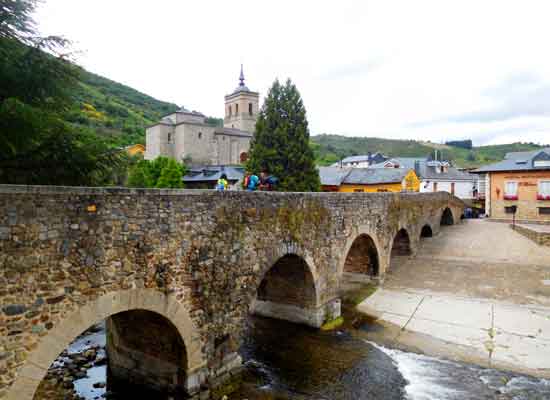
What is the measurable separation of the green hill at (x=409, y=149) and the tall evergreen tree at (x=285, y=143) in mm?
49619

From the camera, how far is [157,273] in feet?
21.2

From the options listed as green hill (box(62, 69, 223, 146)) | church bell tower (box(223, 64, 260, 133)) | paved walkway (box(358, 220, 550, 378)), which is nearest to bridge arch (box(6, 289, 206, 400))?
paved walkway (box(358, 220, 550, 378))

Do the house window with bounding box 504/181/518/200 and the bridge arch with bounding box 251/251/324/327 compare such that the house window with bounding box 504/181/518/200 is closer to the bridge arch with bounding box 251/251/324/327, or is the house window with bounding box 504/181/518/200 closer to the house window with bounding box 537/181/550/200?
the house window with bounding box 537/181/550/200

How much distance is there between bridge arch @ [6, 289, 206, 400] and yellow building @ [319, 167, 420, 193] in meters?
27.8

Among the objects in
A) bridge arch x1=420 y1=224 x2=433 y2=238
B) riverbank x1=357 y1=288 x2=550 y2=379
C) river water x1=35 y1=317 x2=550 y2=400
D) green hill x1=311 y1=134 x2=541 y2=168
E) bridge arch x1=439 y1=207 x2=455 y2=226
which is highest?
green hill x1=311 y1=134 x2=541 y2=168

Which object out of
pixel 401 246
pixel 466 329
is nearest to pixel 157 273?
pixel 466 329

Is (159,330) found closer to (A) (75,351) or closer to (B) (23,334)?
(B) (23,334)

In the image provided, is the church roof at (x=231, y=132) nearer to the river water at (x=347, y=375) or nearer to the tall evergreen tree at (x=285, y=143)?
the tall evergreen tree at (x=285, y=143)

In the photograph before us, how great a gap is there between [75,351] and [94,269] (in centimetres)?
621

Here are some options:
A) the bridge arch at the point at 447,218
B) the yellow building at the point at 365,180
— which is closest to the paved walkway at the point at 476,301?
the bridge arch at the point at 447,218

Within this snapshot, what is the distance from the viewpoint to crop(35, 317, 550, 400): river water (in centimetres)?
838

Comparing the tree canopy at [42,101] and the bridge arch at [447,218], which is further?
the bridge arch at [447,218]

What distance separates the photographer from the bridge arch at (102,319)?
4.91 meters

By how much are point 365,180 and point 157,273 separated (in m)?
31.3
